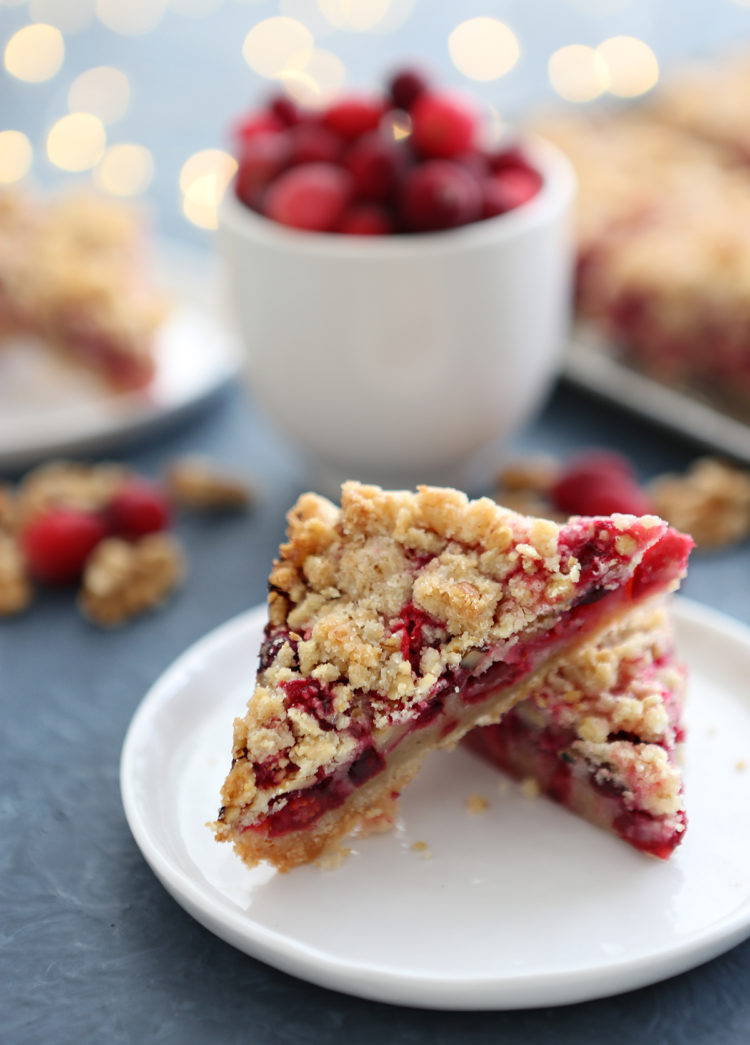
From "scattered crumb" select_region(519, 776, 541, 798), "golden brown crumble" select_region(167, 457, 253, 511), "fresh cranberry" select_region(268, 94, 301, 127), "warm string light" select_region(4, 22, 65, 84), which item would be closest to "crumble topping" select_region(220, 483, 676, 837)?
"scattered crumb" select_region(519, 776, 541, 798)

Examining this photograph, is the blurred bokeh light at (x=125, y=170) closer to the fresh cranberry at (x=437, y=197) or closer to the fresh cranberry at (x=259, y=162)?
the fresh cranberry at (x=259, y=162)

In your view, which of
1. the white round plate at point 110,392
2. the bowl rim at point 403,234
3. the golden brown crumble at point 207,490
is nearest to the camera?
the bowl rim at point 403,234

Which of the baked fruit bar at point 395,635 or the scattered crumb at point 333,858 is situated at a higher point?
the baked fruit bar at point 395,635

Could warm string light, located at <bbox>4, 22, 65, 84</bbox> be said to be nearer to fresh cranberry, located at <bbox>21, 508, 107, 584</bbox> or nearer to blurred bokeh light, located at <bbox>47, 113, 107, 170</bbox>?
blurred bokeh light, located at <bbox>47, 113, 107, 170</bbox>

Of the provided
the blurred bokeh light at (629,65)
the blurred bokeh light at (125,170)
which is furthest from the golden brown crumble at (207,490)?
the blurred bokeh light at (629,65)

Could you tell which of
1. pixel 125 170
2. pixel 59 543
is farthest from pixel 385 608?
pixel 125 170

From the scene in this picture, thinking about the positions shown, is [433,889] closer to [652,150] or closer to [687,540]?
[687,540]

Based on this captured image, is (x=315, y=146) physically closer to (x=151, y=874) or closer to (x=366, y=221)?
(x=366, y=221)

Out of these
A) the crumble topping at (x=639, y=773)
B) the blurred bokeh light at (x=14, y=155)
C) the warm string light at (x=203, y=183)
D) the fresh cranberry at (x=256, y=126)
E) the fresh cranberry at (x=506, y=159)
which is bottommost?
the blurred bokeh light at (x=14, y=155)
